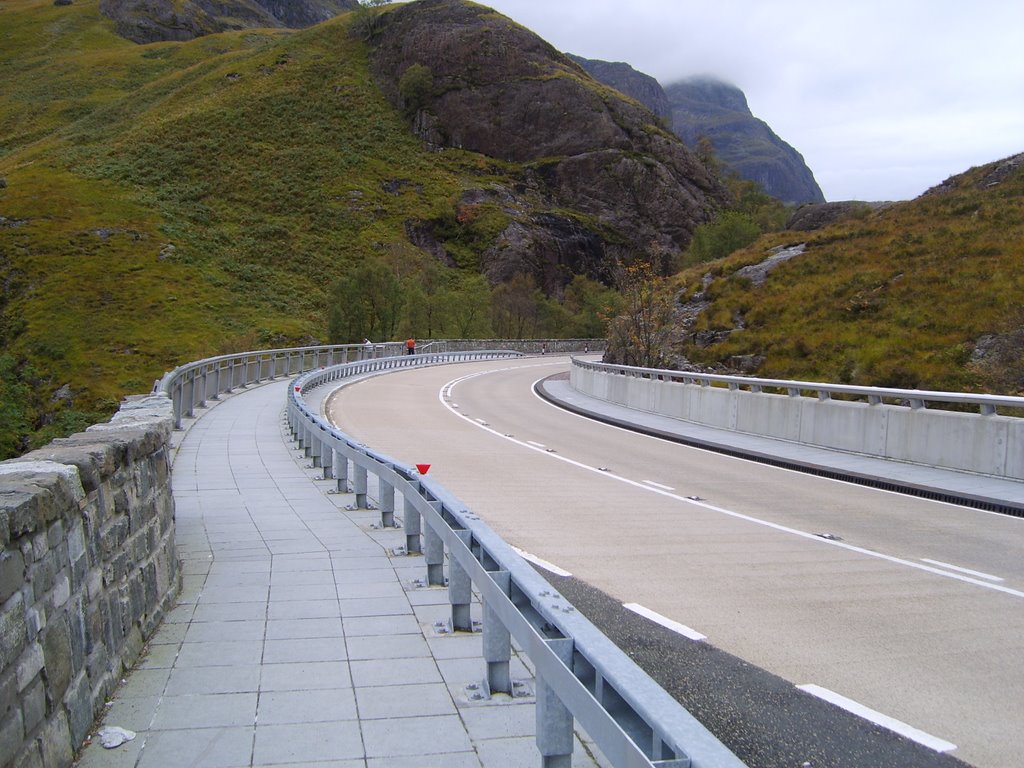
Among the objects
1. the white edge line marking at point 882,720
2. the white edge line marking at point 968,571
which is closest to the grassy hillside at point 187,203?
the white edge line marking at point 968,571

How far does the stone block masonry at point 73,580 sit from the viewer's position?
3.37 meters

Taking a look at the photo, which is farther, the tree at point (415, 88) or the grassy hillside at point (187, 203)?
the tree at point (415, 88)

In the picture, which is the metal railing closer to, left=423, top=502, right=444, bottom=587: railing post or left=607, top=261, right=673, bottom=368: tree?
left=423, top=502, right=444, bottom=587: railing post

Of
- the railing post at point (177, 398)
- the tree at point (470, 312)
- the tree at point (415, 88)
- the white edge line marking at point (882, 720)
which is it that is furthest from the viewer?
the tree at point (415, 88)

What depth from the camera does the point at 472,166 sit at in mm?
117562

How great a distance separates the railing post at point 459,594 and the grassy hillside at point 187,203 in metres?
30.4

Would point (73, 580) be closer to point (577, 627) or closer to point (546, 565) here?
point (577, 627)

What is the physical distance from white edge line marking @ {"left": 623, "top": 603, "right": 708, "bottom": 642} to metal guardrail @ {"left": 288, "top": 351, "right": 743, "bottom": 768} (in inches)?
51.6

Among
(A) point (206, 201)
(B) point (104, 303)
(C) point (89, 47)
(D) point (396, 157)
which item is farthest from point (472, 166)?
(C) point (89, 47)

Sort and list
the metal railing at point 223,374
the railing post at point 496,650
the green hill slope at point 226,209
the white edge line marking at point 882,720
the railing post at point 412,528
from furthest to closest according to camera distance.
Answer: the green hill slope at point 226,209 → the metal railing at point 223,374 → the railing post at point 412,528 → the railing post at point 496,650 → the white edge line marking at point 882,720

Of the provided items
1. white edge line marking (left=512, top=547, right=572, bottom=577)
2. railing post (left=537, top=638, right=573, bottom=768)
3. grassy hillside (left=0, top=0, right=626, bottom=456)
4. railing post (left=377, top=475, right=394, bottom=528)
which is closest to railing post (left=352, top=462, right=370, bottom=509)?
railing post (left=377, top=475, right=394, bottom=528)

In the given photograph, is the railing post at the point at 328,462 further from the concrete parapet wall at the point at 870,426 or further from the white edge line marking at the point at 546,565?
the concrete parapet wall at the point at 870,426

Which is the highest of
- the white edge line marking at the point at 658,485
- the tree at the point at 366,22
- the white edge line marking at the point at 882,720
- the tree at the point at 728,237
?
the tree at the point at 366,22

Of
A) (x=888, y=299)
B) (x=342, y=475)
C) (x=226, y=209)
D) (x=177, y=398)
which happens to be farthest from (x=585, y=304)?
(x=342, y=475)
